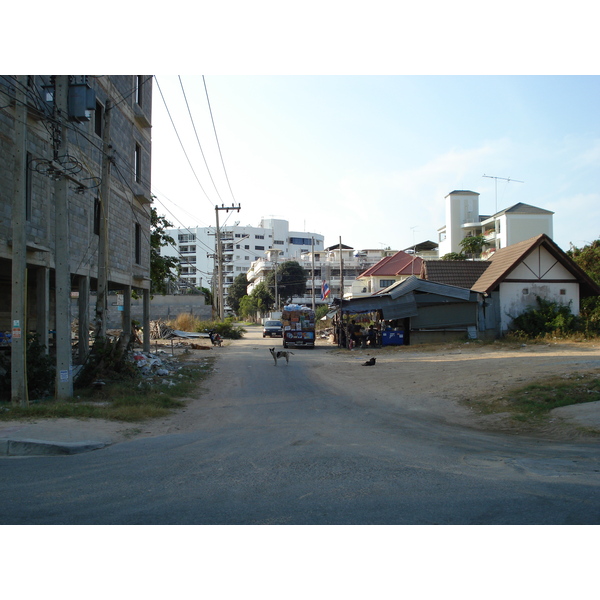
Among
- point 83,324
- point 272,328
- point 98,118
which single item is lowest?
point 272,328

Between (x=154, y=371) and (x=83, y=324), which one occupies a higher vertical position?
(x=83, y=324)

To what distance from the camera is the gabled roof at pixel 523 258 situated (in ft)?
94.8

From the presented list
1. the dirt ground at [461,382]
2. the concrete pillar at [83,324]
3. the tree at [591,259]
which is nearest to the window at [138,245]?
the dirt ground at [461,382]

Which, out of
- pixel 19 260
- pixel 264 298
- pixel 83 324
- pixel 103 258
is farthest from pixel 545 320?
pixel 264 298

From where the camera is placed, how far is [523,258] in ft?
95.3

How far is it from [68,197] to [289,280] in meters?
71.7

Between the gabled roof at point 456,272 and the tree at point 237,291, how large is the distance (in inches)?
3057

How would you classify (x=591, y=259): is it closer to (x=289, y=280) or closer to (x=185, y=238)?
(x=289, y=280)

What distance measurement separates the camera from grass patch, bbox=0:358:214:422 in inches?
403

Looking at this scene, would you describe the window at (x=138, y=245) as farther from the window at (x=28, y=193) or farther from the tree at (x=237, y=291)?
the tree at (x=237, y=291)

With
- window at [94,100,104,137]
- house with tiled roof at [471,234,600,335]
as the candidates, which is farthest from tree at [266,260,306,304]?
window at [94,100,104,137]

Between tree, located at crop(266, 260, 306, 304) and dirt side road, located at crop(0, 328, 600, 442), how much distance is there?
62.5 m

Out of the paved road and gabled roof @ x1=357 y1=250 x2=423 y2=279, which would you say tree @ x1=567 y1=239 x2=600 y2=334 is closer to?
the paved road

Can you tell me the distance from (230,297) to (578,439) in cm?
10696
